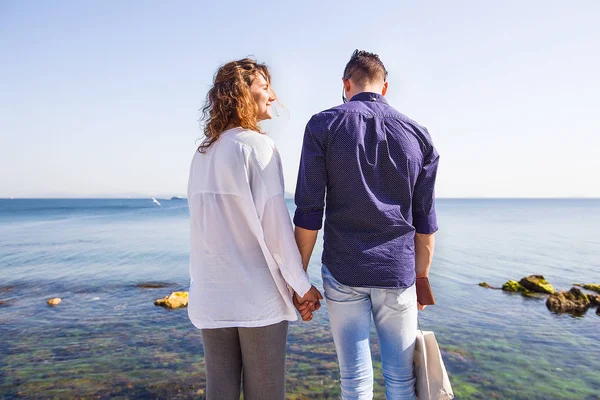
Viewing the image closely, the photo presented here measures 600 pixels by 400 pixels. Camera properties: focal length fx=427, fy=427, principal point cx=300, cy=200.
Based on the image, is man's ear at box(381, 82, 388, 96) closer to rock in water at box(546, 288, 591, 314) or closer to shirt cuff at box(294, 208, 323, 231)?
shirt cuff at box(294, 208, 323, 231)

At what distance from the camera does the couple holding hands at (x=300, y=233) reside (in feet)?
7.68

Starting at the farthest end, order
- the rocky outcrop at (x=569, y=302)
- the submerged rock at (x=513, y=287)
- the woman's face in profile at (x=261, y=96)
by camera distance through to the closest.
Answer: the submerged rock at (x=513, y=287) < the rocky outcrop at (x=569, y=302) < the woman's face in profile at (x=261, y=96)

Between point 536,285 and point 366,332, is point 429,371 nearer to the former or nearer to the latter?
point 366,332

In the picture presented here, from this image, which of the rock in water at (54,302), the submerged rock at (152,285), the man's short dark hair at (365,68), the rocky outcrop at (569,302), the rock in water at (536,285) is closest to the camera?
the man's short dark hair at (365,68)

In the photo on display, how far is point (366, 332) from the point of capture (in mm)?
2590

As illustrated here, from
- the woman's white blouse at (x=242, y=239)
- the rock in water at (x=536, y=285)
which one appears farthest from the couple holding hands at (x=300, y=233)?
the rock in water at (x=536, y=285)

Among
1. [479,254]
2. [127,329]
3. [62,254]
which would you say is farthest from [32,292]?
[479,254]

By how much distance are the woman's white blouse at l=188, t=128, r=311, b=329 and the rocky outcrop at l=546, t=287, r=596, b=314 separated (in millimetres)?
9091

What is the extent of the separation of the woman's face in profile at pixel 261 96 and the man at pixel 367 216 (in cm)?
31

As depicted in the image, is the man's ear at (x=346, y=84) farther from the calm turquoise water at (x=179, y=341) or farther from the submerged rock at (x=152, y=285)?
the submerged rock at (x=152, y=285)

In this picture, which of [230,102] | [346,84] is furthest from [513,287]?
[230,102]

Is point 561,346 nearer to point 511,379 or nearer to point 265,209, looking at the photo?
point 511,379

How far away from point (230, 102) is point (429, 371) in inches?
78.4

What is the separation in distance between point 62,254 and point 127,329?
39.6 feet
